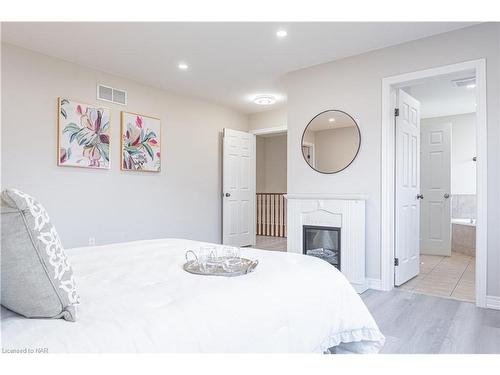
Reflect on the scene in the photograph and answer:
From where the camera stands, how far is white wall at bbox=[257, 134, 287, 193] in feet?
28.4

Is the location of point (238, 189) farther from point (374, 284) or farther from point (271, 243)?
point (374, 284)

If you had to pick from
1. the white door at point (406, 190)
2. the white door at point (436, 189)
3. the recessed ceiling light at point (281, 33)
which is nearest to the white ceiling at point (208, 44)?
the recessed ceiling light at point (281, 33)

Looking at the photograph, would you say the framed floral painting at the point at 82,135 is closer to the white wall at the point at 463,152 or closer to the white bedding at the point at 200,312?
the white bedding at the point at 200,312

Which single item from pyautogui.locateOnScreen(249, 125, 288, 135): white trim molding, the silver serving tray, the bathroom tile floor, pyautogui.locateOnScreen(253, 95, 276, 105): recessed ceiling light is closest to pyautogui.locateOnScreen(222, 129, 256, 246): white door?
pyautogui.locateOnScreen(249, 125, 288, 135): white trim molding

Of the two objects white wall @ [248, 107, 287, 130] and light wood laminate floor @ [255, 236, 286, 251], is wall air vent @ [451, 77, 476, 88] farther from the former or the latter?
light wood laminate floor @ [255, 236, 286, 251]

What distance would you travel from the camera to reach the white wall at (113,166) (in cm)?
347

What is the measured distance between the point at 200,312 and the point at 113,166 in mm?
3714

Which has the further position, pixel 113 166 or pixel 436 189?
pixel 436 189

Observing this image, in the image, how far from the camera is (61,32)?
314 centimetres

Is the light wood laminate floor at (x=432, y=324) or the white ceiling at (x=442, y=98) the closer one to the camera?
the light wood laminate floor at (x=432, y=324)

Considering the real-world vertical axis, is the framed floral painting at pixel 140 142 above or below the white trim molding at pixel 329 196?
above

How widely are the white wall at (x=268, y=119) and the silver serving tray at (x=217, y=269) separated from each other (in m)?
4.55

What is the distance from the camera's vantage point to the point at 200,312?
1002mm

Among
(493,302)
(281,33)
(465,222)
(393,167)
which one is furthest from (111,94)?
(465,222)
